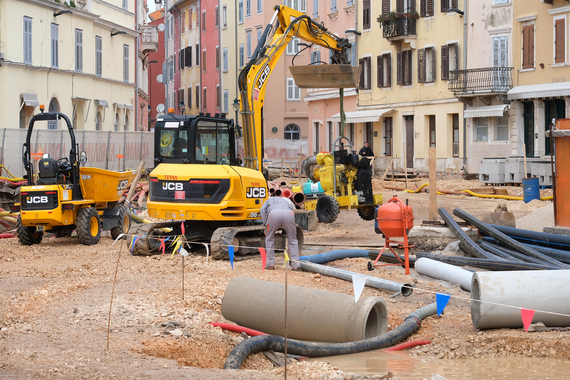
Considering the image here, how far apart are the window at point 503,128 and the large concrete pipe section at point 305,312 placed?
28.6 metres

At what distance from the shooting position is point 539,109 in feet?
112

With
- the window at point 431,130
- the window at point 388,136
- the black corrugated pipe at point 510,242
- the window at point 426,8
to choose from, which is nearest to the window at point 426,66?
the window at point 426,8

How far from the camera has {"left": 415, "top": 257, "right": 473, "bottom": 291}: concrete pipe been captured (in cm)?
1214

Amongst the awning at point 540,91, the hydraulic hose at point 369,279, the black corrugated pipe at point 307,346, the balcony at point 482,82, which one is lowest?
the black corrugated pipe at point 307,346

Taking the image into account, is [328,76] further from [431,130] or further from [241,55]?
[241,55]

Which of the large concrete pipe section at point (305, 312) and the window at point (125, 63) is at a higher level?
the window at point (125, 63)

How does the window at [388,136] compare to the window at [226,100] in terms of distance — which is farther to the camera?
the window at [226,100]

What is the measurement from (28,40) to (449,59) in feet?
62.1

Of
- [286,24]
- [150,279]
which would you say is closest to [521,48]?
[286,24]

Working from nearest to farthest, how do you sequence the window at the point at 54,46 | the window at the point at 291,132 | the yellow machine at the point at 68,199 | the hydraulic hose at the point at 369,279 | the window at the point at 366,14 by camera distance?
the hydraulic hose at the point at 369,279 < the yellow machine at the point at 68,199 < the window at the point at 54,46 < the window at the point at 366,14 < the window at the point at 291,132

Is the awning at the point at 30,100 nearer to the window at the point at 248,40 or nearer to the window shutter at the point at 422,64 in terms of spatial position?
the window shutter at the point at 422,64

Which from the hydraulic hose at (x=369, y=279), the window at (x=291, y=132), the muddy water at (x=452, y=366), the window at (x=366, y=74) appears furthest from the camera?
the window at (x=291, y=132)

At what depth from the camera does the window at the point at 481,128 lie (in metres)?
37.2

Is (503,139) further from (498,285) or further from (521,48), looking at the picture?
(498,285)
